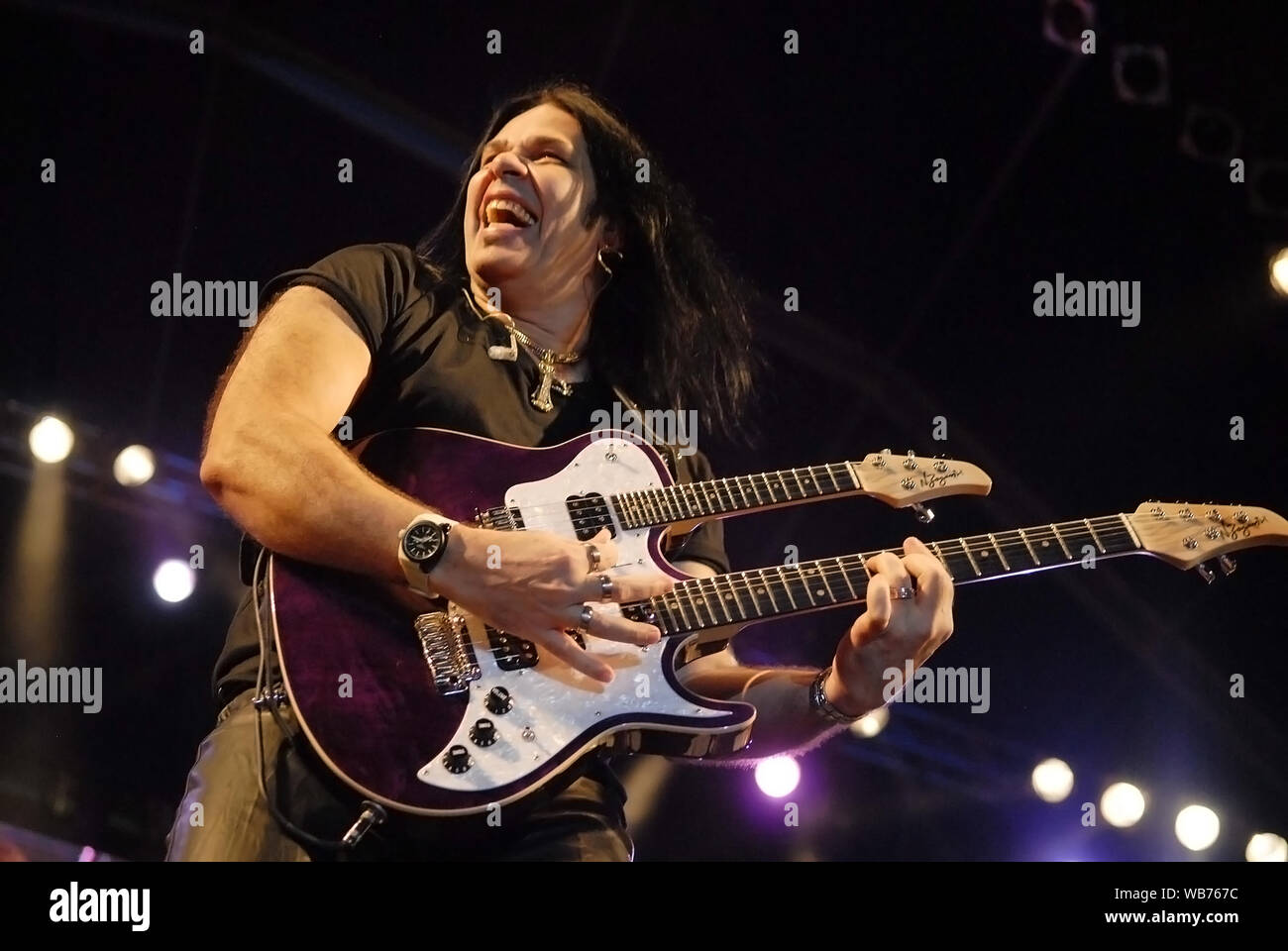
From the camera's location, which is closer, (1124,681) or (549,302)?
(549,302)

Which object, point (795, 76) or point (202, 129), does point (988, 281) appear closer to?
point (795, 76)

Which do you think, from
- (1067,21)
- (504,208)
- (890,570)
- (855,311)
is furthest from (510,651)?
(1067,21)

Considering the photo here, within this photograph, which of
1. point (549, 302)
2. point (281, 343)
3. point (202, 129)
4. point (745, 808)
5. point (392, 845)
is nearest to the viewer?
point (392, 845)

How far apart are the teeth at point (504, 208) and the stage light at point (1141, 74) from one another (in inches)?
65.7

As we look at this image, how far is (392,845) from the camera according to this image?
2240 mm

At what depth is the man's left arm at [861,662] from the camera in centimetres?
257

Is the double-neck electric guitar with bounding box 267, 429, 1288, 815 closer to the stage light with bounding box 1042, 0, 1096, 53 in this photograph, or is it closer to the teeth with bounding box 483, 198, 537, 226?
the teeth with bounding box 483, 198, 537, 226

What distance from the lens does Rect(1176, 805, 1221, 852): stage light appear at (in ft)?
11.7

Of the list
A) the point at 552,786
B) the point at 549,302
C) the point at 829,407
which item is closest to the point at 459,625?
the point at 552,786

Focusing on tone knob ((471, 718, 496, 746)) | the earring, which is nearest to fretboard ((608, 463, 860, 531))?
tone knob ((471, 718, 496, 746))

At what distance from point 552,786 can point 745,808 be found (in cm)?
153

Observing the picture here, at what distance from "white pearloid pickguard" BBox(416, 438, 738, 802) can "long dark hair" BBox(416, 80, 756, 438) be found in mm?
575

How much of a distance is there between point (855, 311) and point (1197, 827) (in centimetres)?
166
